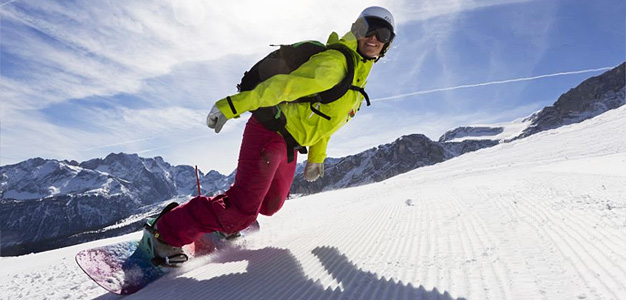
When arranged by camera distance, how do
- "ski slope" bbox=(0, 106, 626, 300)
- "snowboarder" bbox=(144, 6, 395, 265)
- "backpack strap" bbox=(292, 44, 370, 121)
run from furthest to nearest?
"snowboarder" bbox=(144, 6, 395, 265) → "backpack strap" bbox=(292, 44, 370, 121) → "ski slope" bbox=(0, 106, 626, 300)

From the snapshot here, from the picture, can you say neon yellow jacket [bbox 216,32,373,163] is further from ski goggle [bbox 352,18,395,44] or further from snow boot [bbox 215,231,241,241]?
snow boot [bbox 215,231,241,241]

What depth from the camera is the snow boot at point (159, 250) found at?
3.64 m

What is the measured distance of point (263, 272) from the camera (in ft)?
10.5

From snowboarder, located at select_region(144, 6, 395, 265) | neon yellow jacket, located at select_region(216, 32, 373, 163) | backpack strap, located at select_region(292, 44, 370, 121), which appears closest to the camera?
neon yellow jacket, located at select_region(216, 32, 373, 163)

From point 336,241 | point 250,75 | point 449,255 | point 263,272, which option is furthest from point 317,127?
point 449,255

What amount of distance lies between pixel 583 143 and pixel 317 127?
1077 inches

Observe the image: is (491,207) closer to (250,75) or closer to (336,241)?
(336,241)

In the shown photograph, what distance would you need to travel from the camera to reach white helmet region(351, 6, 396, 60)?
12.3 ft

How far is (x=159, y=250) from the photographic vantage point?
3.68 m

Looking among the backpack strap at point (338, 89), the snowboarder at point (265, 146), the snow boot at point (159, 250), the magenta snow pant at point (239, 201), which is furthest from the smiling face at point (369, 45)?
the snow boot at point (159, 250)

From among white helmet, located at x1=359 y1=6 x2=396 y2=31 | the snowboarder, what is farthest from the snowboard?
white helmet, located at x1=359 y1=6 x2=396 y2=31

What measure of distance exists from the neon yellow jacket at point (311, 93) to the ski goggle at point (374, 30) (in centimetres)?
11

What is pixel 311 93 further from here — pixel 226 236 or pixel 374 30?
pixel 226 236

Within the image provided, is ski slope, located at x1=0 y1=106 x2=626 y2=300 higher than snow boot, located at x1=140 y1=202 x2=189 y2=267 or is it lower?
lower
